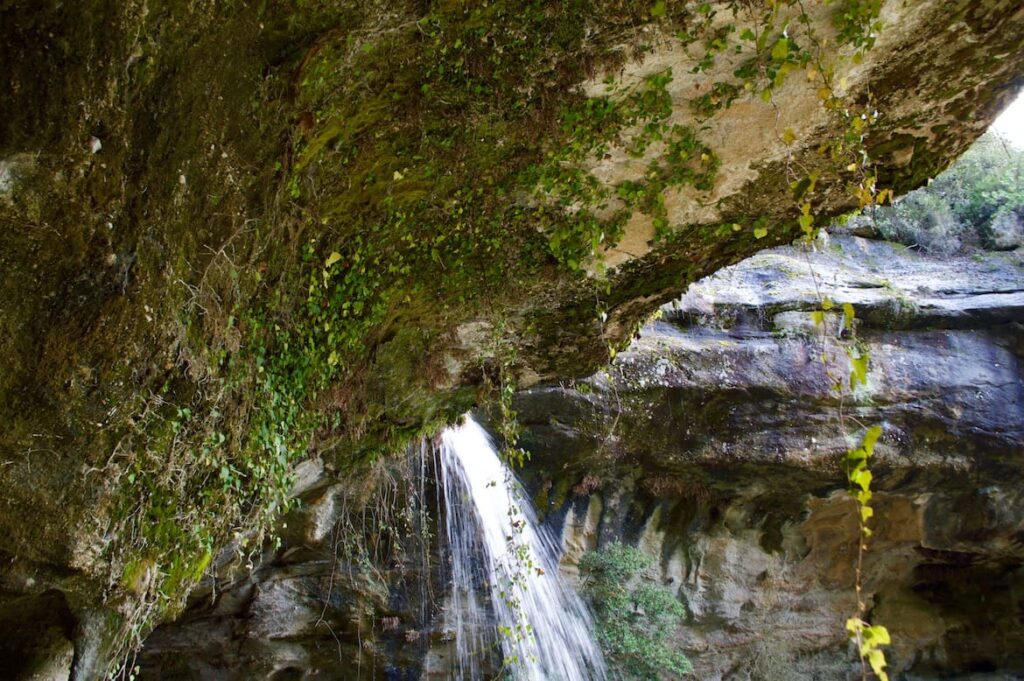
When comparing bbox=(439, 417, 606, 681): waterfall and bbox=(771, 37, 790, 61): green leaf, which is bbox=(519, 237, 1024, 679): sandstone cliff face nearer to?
bbox=(439, 417, 606, 681): waterfall

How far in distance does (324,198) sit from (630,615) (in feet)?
21.4

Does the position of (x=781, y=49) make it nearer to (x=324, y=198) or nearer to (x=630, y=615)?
(x=324, y=198)

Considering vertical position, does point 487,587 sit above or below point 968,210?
below

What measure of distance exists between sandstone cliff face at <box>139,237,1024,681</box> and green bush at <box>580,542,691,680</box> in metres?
0.44

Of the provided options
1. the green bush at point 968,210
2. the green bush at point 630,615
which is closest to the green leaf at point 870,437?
the green bush at point 630,615

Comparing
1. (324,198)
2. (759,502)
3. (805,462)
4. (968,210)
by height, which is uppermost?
(968,210)

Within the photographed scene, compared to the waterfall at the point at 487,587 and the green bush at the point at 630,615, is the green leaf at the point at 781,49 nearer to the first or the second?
the waterfall at the point at 487,587

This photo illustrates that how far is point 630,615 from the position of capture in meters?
8.54

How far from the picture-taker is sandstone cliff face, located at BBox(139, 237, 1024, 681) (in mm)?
7902

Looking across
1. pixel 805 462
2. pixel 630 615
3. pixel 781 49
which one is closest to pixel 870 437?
pixel 781 49

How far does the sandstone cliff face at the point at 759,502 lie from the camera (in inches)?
311

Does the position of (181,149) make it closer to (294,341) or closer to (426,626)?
(294,341)

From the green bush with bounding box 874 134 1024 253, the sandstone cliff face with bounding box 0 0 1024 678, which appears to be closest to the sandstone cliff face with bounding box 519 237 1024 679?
the green bush with bounding box 874 134 1024 253

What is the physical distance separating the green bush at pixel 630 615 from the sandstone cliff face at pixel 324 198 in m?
4.38
